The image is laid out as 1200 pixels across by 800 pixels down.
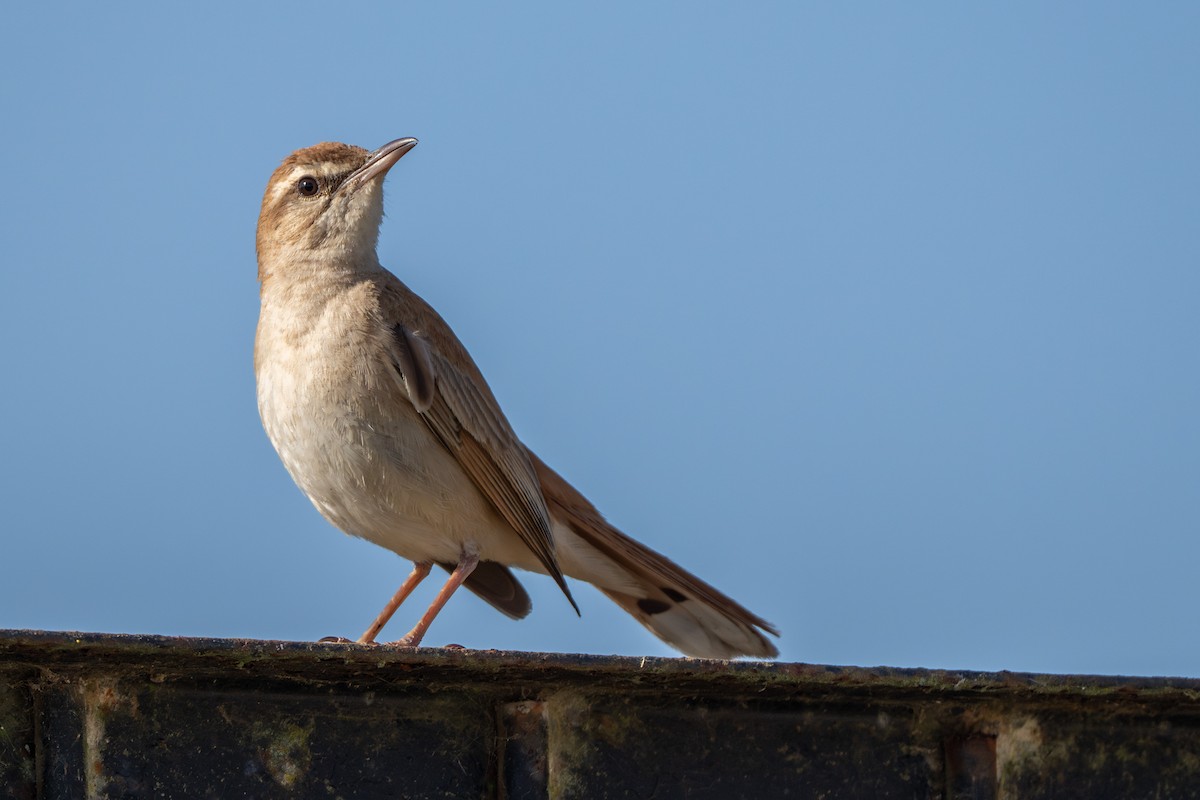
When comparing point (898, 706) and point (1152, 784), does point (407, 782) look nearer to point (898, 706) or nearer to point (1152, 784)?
point (898, 706)

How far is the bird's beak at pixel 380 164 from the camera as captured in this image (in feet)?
24.6

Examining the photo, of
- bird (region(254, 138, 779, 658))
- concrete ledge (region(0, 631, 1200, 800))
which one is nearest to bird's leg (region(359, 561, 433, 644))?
bird (region(254, 138, 779, 658))

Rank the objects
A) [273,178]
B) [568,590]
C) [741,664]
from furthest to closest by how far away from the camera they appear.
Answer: [273,178] < [568,590] < [741,664]

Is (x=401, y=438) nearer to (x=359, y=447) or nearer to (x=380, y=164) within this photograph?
(x=359, y=447)

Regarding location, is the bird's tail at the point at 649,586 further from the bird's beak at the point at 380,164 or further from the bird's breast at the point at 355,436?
the bird's beak at the point at 380,164

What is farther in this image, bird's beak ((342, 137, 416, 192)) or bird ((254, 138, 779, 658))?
bird's beak ((342, 137, 416, 192))

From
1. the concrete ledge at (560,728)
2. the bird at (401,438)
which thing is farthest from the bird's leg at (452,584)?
the concrete ledge at (560,728)

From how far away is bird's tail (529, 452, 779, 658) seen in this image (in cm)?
726

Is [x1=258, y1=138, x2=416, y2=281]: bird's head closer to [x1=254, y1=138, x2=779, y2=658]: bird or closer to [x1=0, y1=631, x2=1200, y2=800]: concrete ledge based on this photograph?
[x1=254, y1=138, x2=779, y2=658]: bird

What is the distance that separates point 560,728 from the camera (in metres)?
3.82

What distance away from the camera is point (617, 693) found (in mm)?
3863

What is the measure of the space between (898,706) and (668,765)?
2.15 feet

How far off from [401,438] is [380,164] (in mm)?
1709

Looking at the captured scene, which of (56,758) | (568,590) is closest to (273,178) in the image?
(568,590)
